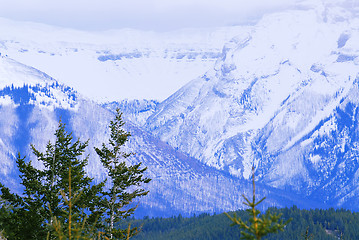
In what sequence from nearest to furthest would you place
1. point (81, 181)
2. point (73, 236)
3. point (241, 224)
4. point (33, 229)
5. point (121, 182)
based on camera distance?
point (241, 224), point (73, 236), point (33, 229), point (81, 181), point (121, 182)

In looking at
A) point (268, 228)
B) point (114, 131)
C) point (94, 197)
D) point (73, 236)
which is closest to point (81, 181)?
point (94, 197)

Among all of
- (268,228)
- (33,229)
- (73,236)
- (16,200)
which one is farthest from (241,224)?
(16,200)

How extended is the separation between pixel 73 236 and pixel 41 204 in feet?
76.8

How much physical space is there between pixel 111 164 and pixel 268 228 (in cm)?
3535

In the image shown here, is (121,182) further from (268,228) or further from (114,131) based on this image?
(268,228)

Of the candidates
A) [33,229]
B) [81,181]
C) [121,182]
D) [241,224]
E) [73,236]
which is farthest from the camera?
[121,182]

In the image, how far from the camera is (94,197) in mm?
51375

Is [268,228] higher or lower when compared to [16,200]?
lower

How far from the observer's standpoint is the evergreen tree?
4722 centimetres

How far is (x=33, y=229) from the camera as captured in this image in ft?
155

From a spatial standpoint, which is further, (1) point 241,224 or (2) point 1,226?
(2) point 1,226

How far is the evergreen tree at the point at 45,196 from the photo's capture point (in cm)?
4722

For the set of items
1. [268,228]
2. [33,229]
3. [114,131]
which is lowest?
[268,228]

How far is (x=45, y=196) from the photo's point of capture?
4897cm
